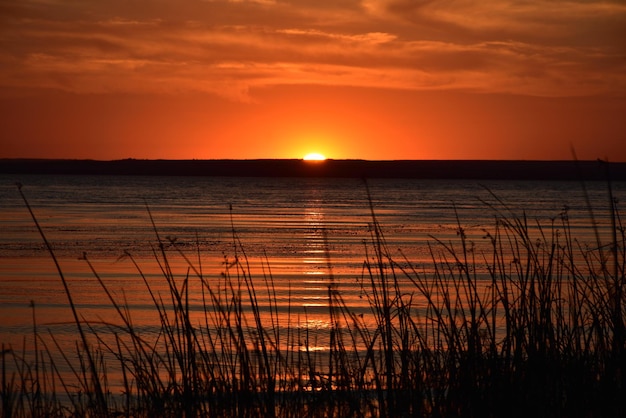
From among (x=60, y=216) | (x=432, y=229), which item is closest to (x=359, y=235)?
(x=432, y=229)

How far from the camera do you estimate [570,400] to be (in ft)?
16.5

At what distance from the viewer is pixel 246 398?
5.20m

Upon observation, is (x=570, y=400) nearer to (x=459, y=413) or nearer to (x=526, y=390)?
(x=526, y=390)

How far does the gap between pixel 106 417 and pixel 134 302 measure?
706 centimetres

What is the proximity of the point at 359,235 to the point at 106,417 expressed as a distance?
66.1 ft

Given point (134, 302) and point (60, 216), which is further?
point (60, 216)

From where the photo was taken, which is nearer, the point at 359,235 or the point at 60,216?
the point at 359,235

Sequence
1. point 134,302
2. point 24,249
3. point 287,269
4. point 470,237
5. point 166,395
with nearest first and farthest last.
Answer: point 166,395
point 134,302
point 287,269
point 24,249
point 470,237

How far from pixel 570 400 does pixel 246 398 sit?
1.85 meters

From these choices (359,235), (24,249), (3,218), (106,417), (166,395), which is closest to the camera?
(106,417)

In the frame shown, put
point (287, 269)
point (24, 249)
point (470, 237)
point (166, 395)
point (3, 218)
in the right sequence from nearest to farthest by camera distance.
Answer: point (166, 395) < point (287, 269) < point (24, 249) < point (470, 237) < point (3, 218)

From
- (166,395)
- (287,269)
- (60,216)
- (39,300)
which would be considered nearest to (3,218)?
(60,216)

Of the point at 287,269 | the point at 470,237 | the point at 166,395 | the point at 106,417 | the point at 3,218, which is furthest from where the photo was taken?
the point at 3,218

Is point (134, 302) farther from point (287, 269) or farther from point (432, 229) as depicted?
point (432, 229)
